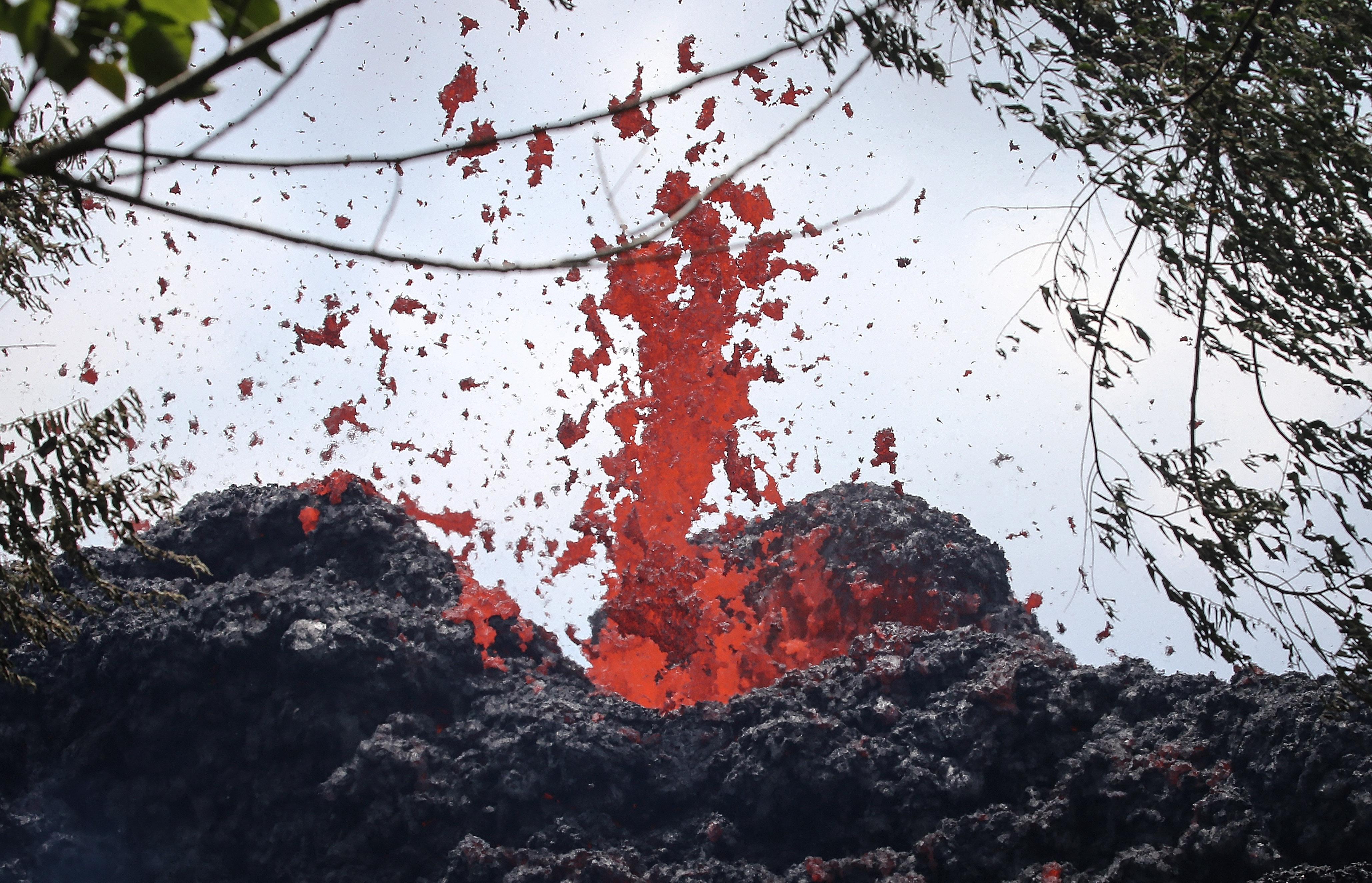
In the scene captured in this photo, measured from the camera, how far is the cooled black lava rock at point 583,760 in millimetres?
12891

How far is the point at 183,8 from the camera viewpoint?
61.7 inches

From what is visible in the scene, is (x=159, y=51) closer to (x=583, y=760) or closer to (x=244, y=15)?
(x=244, y=15)

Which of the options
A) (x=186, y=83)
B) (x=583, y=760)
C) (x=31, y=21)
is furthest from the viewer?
(x=583, y=760)

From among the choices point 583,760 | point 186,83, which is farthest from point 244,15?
point 583,760

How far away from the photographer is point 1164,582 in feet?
20.1

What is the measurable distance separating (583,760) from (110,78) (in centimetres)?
1547

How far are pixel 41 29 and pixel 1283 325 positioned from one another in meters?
6.48

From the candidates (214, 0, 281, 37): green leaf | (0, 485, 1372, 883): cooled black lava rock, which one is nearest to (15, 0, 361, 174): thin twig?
(214, 0, 281, 37): green leaf

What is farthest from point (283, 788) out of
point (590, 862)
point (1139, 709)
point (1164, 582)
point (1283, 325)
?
point (1283, 325)

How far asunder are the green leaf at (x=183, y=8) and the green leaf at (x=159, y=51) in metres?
0.03

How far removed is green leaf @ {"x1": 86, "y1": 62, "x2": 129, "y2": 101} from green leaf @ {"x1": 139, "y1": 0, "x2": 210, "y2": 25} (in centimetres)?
12

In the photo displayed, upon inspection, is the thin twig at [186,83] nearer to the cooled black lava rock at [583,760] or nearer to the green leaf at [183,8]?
the green leaf at [183,8]

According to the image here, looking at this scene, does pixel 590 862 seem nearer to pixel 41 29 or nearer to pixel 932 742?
pixel 932 742

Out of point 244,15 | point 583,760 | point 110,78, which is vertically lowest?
point 110,78
